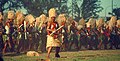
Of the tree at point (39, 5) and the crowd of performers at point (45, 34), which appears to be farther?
the tree at point (39, 5)

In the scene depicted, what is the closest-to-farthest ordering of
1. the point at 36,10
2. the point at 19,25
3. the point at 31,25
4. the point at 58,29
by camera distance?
1. the point at 58,29
2. the point at 19,25
3. the point at 31,25
4. the point at 36,10

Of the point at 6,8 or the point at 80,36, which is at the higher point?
the point at 6,8

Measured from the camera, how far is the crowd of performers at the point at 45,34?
2173 centimetres

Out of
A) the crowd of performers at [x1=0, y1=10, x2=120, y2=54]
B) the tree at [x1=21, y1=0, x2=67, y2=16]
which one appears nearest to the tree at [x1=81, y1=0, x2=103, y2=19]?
the tree at [x1=21, y1=0, x2=67, y2=16]

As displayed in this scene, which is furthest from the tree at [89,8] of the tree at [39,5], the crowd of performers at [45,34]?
the crowd of performers at [45,34]

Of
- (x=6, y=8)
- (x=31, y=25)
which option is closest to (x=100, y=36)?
(x=31, y=25)

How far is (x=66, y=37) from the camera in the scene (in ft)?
82.1

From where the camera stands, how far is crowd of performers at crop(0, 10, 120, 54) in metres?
21.7

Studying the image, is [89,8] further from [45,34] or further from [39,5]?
[45,34]

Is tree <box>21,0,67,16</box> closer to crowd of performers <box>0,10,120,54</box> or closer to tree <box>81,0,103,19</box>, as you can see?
tree <box>81,0,103,19</box>

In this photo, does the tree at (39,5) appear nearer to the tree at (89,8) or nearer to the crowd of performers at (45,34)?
the tree at (89,8)

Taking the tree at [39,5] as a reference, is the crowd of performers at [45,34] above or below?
below

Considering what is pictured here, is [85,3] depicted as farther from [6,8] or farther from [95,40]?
[95,40]

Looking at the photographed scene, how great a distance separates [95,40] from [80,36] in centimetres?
154
